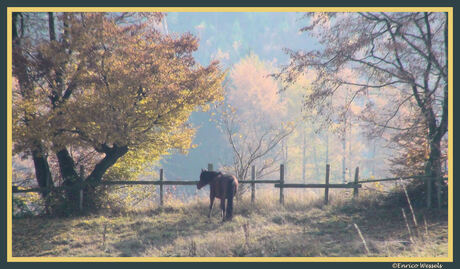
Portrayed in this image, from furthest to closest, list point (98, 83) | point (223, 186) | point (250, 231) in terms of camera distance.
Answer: point (223, 186)
point (98, 83)
point (250, 231)

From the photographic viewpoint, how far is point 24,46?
35.3 ft

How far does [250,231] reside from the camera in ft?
31.3

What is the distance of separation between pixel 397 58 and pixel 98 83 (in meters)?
9.55

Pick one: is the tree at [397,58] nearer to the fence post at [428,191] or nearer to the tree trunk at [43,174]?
the fence post at [428,191]

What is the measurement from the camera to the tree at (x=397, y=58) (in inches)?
420

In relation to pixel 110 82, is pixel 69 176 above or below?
below

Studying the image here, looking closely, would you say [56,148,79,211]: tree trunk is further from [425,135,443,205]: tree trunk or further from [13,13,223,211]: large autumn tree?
[425,135,443,205]: tree trunk

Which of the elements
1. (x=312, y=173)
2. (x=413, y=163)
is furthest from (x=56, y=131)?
(x=312, y=173)

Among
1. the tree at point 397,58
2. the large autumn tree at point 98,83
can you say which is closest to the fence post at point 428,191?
the tree at point 397,58

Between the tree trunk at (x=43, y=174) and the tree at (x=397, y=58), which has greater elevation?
the tree at (x=397, y=58)

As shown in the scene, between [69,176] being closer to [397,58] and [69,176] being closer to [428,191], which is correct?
[397,58]

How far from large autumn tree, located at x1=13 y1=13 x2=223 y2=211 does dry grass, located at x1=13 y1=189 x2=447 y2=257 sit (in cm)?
240

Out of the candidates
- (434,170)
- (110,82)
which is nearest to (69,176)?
(110,82)

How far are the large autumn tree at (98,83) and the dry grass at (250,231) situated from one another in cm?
240
